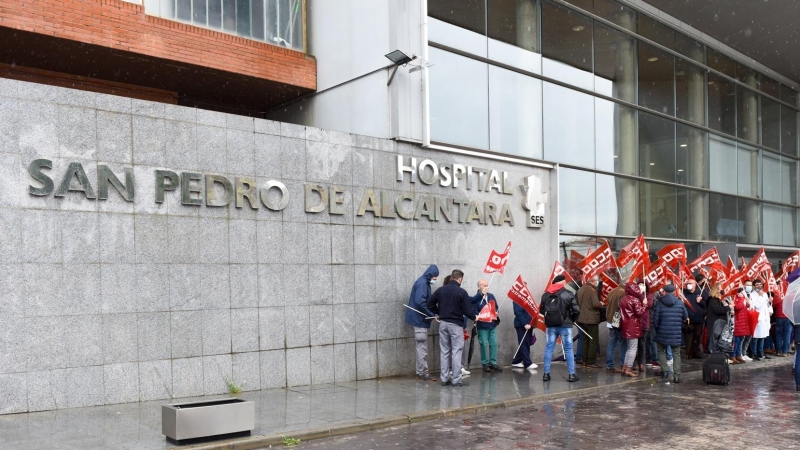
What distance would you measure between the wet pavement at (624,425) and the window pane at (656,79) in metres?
11.3

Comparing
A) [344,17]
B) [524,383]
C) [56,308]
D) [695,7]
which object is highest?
[695,7]

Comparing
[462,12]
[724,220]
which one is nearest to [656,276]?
[462,12]

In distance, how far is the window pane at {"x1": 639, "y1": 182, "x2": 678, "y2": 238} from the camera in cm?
2127

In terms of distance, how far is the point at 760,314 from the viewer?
1703 centimetres

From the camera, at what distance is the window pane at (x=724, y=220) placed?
24.4 metres

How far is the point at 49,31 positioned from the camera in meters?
12.3

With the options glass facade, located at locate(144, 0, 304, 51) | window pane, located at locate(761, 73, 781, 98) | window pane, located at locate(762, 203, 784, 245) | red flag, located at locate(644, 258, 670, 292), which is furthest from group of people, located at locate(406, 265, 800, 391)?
window pane, located at locate(761, 73, 781, 98)

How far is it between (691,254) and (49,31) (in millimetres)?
19441

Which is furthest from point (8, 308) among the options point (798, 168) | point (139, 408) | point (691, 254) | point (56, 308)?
point (798, 168)

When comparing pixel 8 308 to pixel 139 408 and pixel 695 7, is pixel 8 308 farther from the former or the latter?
pixel 695 7

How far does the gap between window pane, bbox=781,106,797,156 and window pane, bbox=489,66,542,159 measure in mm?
17200

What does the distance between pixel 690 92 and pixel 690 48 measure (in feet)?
5.04

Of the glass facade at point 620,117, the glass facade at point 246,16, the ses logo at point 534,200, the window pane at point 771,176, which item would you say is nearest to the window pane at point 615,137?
the glass facade at point 620,117

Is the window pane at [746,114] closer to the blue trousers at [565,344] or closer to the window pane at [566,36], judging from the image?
the window pane at [566,36]
